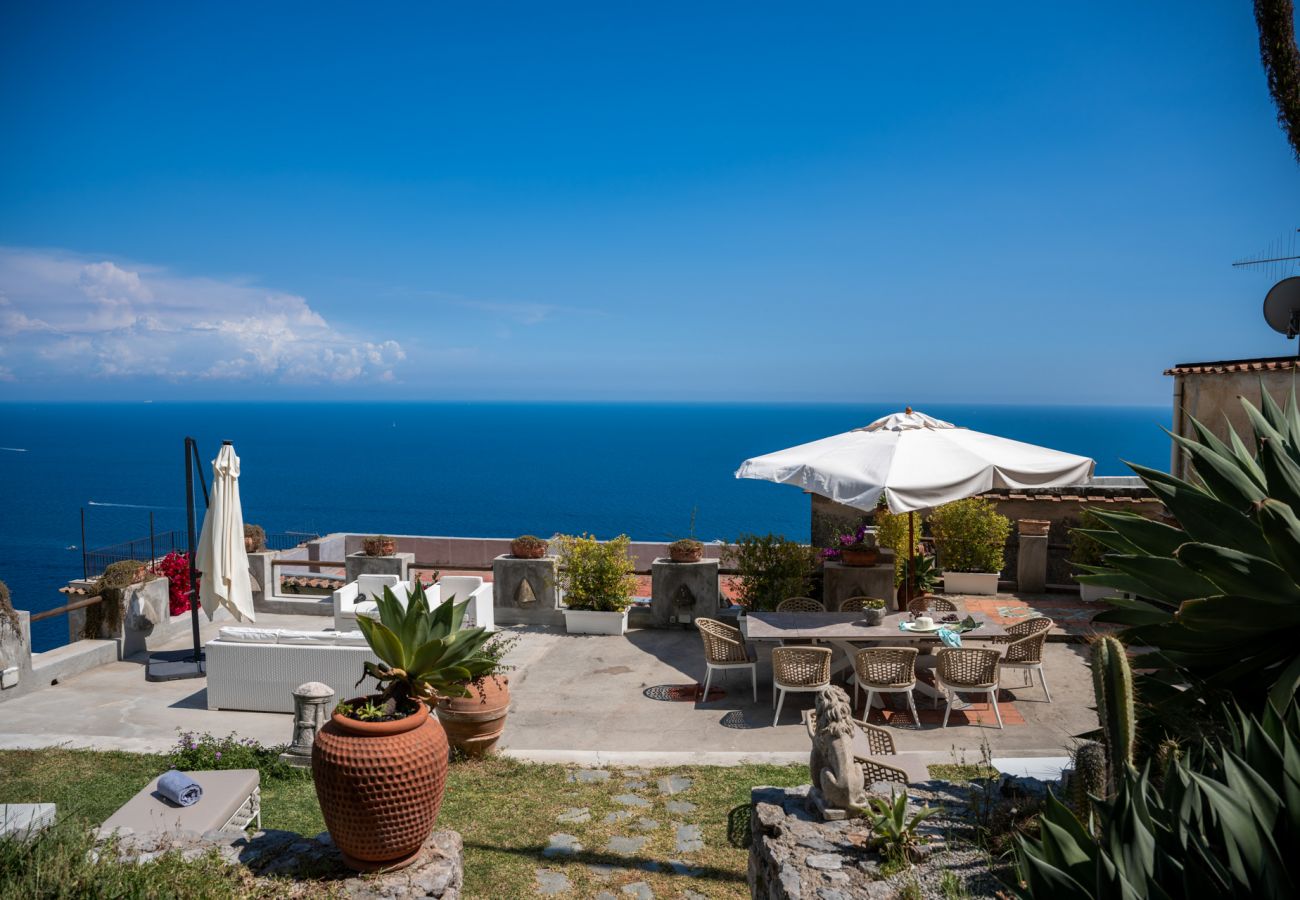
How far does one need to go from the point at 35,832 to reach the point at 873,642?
6729 mm

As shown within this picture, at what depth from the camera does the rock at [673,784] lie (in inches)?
247

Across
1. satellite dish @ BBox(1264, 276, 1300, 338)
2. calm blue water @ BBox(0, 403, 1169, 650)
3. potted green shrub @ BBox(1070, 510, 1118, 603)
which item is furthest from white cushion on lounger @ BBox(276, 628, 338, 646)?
calm blue water @ BBox(0, 403, 1169, 650)

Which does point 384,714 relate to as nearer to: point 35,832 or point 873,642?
point 35,832

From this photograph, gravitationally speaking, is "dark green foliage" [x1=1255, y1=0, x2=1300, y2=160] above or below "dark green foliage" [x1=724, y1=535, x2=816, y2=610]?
above

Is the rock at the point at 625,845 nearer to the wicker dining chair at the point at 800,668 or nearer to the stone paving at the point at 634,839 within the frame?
the stone paving at the point at 634,839

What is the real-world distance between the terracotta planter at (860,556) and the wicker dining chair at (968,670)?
227 cm

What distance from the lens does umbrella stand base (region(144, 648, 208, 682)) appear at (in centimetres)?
944

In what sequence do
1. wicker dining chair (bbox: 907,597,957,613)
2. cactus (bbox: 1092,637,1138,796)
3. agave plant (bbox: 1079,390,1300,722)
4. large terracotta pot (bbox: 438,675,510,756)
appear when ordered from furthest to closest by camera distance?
1. wicker dining chair (bbox: 907,597,957,613)
2. large terracotta pot (bbox: 438,675,510,756)
3. cactus (bbox: 1092,637,1138,796)
4. agave plant (bbox: 1079,390,1300,722)

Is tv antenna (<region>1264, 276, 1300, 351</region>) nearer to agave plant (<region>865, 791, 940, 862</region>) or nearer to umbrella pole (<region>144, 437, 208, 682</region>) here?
agave plant (<region>865, 791, 940, 862</region>)

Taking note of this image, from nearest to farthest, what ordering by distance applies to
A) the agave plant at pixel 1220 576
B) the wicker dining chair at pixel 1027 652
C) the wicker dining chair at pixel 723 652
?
the agave plant at pixel 1220 576 → the wicker dining chair at pixel 1027 652 → the wicker dining chair at pixel 723 652

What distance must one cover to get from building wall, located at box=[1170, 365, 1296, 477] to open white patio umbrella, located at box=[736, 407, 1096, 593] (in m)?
3.65

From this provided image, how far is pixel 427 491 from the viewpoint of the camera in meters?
110

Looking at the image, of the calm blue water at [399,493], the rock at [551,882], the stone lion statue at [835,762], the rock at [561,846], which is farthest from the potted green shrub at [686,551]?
the calm blue water at [399,493]

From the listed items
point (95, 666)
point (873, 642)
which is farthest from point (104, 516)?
point (873, 642)
